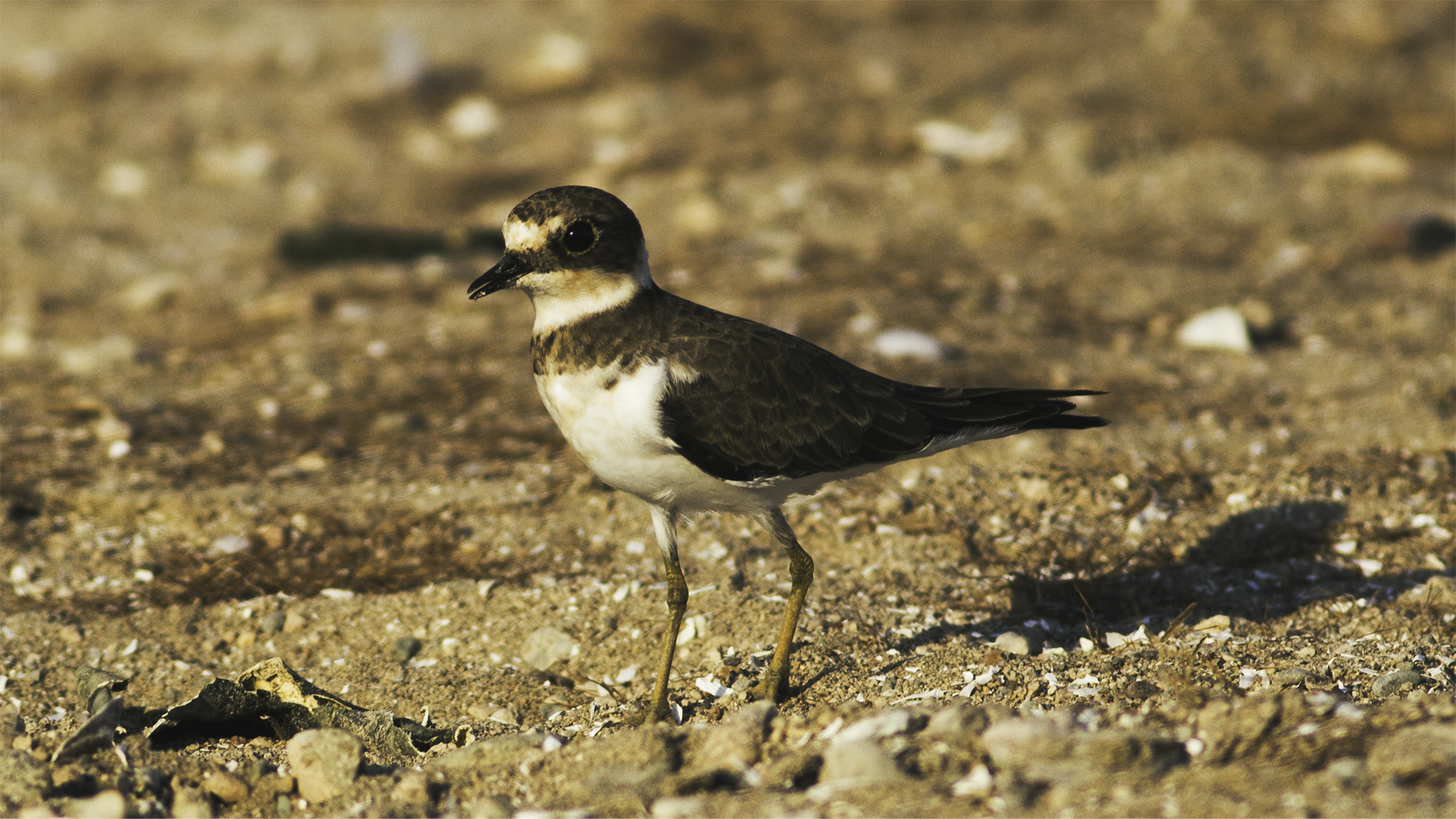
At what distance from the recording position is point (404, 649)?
17.5 ft

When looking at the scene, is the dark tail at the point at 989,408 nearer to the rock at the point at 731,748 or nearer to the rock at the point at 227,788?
the rock at the point at 731,748

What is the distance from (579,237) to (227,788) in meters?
2.05

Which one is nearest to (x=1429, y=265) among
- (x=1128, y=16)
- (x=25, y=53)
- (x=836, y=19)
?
(x=1128, y=16)

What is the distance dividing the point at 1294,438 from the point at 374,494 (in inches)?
188

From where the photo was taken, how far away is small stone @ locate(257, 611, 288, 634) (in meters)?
5.50

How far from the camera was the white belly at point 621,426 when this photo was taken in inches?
171

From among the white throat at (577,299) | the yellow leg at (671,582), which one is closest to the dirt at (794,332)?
the yellow leg at (671,582)

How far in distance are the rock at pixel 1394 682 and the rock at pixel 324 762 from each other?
3.29 m

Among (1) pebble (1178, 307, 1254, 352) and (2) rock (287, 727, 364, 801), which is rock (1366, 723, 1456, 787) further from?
(1) pebble (1178, 307, 1254, 352)

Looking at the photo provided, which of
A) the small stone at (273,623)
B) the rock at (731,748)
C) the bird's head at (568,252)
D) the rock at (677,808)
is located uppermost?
the bird's head at (568,252)

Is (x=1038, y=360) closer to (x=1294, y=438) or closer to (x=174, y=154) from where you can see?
(x=1294, y=438)

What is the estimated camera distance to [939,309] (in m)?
8.56

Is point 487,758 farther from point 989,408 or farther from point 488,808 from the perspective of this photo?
point 989,408

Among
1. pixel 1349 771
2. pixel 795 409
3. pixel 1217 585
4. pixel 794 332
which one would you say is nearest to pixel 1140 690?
pixel 1349 771
